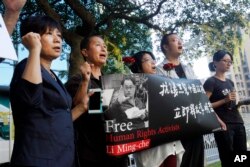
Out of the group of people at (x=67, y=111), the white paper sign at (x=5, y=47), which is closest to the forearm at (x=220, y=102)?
the group of people at (x=67, y=111)

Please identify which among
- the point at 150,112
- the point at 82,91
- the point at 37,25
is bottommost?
the point at 150,112

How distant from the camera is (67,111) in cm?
156

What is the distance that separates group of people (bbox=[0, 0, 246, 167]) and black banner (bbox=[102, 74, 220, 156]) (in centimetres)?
3

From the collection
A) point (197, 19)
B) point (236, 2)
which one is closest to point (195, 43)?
point (197, 19)

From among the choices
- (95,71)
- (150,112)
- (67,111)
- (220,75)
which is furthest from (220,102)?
(67,111)

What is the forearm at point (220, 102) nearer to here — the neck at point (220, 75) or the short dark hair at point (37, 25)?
the neck at point (220, 75)

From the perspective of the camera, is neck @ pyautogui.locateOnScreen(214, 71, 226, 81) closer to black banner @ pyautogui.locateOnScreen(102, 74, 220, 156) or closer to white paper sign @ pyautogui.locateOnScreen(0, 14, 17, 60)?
black banner @ pyautogui.locateOnScreen(102, 74, 220, 156)

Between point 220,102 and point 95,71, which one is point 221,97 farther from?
point 95,71

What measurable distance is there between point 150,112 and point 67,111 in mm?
637

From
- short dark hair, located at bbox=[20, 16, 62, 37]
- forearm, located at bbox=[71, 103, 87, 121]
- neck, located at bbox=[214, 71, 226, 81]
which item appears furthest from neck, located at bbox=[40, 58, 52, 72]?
neck, located at bbox=[214, 71, 226, 81]

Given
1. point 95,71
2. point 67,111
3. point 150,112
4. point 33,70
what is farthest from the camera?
point 95,71

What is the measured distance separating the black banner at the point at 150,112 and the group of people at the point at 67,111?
0.11 ft

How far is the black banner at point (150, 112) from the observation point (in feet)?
5.91

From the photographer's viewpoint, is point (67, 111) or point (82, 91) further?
point (82, 91)
